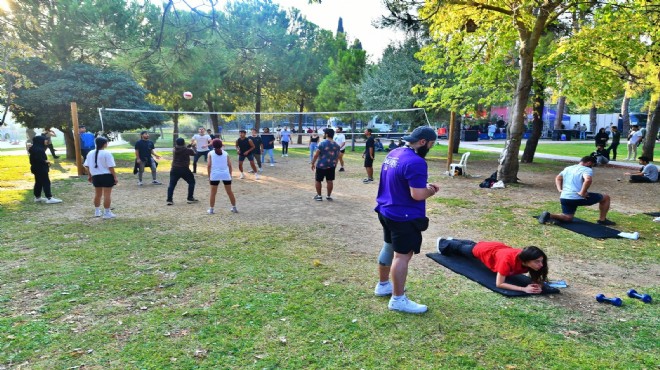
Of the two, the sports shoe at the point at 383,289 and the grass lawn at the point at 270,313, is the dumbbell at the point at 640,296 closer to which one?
the grass lawn at the point at 270,313

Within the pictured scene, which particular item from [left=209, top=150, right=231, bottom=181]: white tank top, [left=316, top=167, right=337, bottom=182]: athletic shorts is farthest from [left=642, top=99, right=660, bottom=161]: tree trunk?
[left=209, top=150, right=231, bottom=181]: white tank top

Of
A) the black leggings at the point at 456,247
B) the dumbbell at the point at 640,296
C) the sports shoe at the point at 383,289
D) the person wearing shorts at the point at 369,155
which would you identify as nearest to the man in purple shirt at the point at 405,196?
the sports shoe at the point at 383,289

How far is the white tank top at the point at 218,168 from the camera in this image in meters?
8.34

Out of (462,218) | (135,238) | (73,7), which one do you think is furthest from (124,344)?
(73,7)

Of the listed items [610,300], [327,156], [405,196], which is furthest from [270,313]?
[327,156]

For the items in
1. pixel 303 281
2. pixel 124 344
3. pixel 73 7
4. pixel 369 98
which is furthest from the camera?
pixel 369 98

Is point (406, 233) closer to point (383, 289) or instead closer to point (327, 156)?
point (383, 289)

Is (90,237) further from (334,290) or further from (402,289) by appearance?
(402,289)

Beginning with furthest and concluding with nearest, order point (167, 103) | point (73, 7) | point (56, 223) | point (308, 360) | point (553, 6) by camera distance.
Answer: point (167, 103), point (73, 7), point (553, 6), point (56, 223), point (308, 360)

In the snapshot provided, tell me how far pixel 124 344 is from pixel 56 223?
5.38m

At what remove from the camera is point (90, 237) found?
22.3ft

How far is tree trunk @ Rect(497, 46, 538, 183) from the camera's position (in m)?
11.6

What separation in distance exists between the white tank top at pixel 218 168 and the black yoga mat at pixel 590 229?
629cm

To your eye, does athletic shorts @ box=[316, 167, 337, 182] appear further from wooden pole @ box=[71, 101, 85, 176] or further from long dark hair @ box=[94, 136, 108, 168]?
wooden pole @ box=[71, 101, 85, 176]
